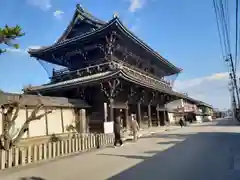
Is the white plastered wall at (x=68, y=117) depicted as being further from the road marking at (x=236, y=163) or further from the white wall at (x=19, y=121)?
the road marking at (x=236, y=163)

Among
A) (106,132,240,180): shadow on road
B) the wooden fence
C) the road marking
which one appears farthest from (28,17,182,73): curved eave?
the road marking

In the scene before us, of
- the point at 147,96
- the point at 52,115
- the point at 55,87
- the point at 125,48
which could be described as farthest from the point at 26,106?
the point at 147,96

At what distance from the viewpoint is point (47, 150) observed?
11805mm

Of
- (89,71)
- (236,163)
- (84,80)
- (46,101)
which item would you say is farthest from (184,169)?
(89,71)

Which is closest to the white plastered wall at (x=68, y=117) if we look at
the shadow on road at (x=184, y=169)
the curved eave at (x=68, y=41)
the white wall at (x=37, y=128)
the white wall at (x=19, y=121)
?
the white wall at (x=37, y=128)

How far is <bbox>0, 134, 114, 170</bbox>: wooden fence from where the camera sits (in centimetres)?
1016

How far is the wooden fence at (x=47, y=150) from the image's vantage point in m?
10.2

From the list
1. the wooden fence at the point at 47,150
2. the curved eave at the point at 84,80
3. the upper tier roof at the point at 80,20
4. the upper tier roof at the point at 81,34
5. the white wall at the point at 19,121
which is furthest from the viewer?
the upper tier roof at the point at 80,20

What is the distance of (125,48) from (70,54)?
5.69 meters

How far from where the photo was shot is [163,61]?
3566 centimetres

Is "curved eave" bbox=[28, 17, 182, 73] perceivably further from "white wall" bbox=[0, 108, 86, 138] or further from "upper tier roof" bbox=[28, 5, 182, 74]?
"white wall" bbox=[0, 108, 86, 138]

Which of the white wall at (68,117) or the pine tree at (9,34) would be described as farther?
the white wall at (68,117)

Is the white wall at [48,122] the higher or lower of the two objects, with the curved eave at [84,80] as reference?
lower

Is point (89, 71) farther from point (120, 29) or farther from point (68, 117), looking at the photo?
point (68, 117)
